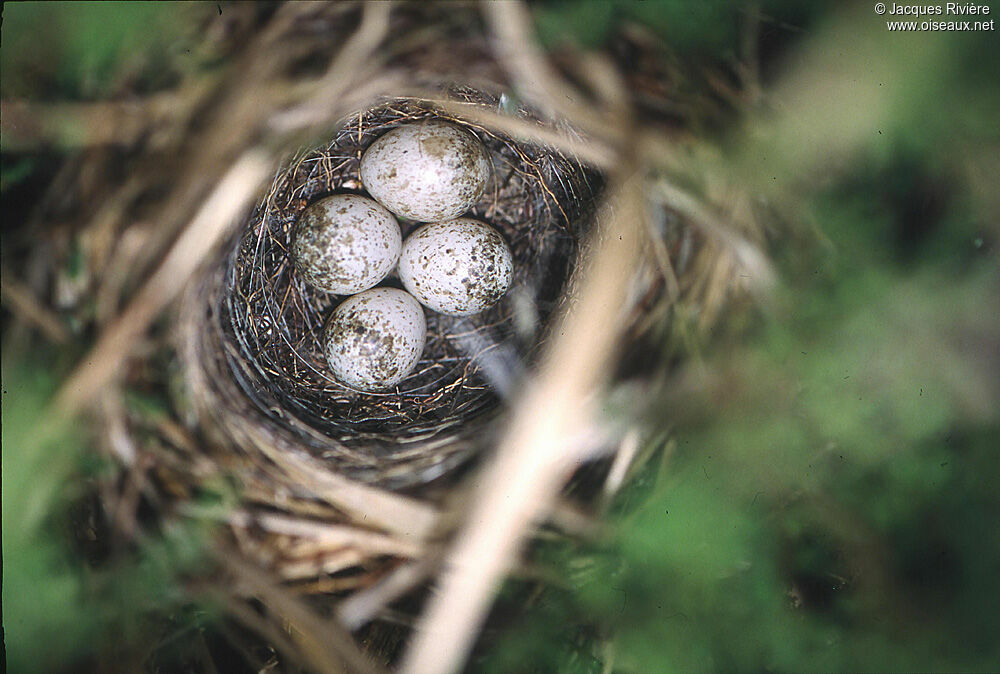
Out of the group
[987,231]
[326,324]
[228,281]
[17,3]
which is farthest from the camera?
[326,324]

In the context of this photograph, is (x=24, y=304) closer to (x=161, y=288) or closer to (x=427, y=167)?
(x=161, y=288)

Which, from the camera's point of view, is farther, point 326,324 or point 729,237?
point 326,324

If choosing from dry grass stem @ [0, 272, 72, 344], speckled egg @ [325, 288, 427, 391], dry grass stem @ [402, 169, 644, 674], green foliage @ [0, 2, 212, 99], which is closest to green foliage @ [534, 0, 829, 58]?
dry grass stem @ [402, 169, 644, 674]

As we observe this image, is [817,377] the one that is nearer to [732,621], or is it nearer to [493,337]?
[732,621]

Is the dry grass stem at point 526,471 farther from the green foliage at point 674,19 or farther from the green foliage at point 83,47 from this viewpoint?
the green foliage at point 83,47

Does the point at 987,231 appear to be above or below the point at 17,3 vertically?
below

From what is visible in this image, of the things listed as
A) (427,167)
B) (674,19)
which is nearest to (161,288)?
(427,167)

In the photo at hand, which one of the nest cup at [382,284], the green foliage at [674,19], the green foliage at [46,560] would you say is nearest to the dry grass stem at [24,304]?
the green foliage at [46,560]

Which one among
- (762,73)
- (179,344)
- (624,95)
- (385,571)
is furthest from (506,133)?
(385,571)
